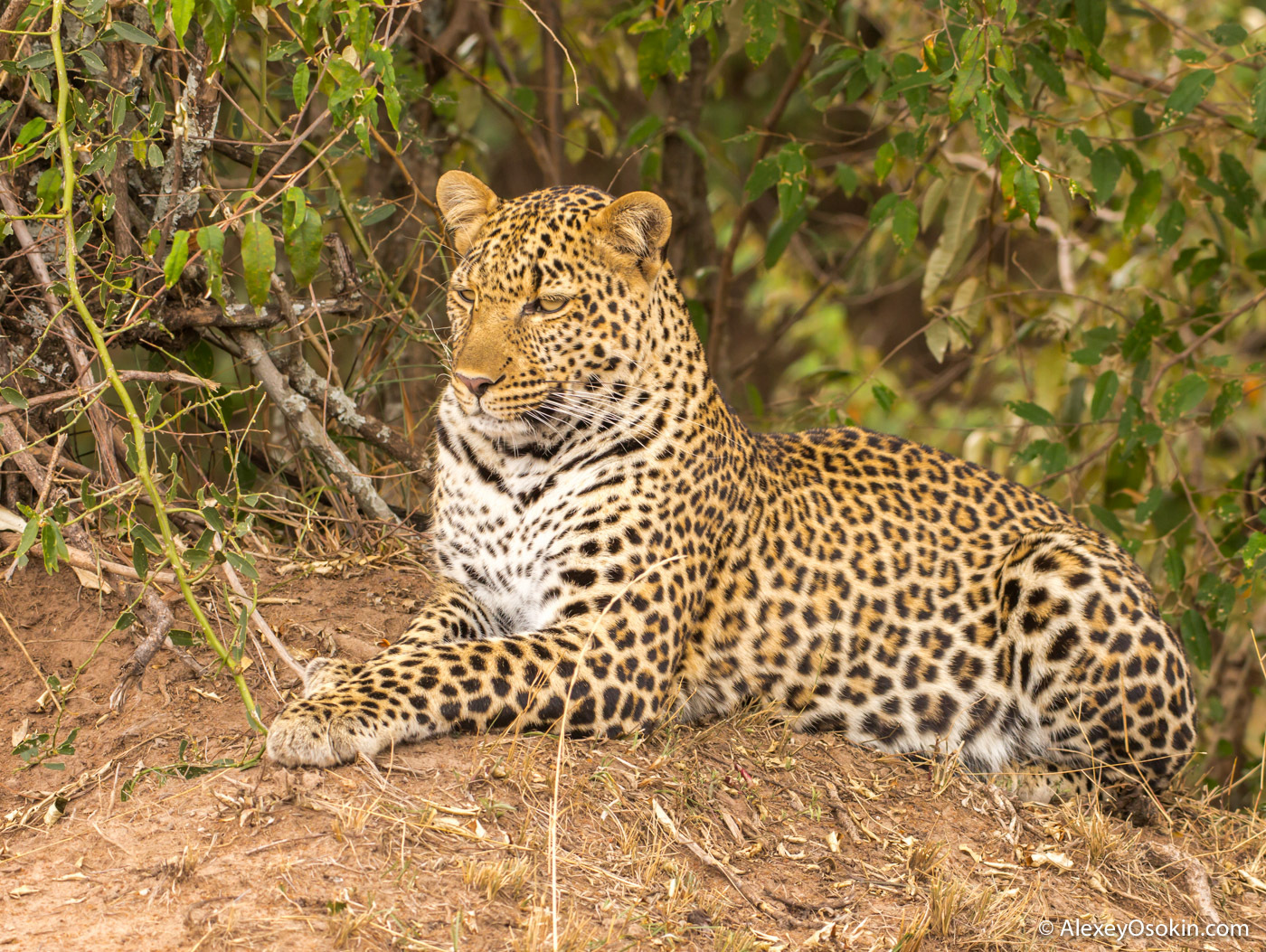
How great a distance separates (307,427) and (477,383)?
169cm

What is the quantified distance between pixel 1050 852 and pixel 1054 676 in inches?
31.9

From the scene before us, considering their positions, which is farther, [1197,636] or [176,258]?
[1197,636]

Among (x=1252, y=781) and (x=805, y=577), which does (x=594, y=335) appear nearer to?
(x=805, y=577)

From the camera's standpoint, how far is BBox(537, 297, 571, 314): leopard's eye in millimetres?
5113

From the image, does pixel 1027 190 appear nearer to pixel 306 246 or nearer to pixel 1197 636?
pixel 306 246

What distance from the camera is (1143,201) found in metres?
6.96

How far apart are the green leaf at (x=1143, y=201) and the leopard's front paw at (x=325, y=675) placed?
4597 millimetres

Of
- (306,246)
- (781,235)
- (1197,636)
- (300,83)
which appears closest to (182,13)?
(300,83)

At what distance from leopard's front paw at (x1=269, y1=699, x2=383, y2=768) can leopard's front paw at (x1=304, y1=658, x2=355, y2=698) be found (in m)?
0.23

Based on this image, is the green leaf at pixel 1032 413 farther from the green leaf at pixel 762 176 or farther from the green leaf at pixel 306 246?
the green leaf at pixel 306 246

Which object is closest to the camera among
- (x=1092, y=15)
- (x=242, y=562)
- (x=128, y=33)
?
(x=242, y=562)

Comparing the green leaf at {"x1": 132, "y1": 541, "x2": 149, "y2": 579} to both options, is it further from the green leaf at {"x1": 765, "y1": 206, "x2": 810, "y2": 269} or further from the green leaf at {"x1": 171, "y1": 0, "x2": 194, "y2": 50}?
the green leaf at {"x1": 765, "y1": 206, "x2": 810, "y2": 269}

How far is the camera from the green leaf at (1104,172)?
21.8 ft

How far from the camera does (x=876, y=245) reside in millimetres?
9836
